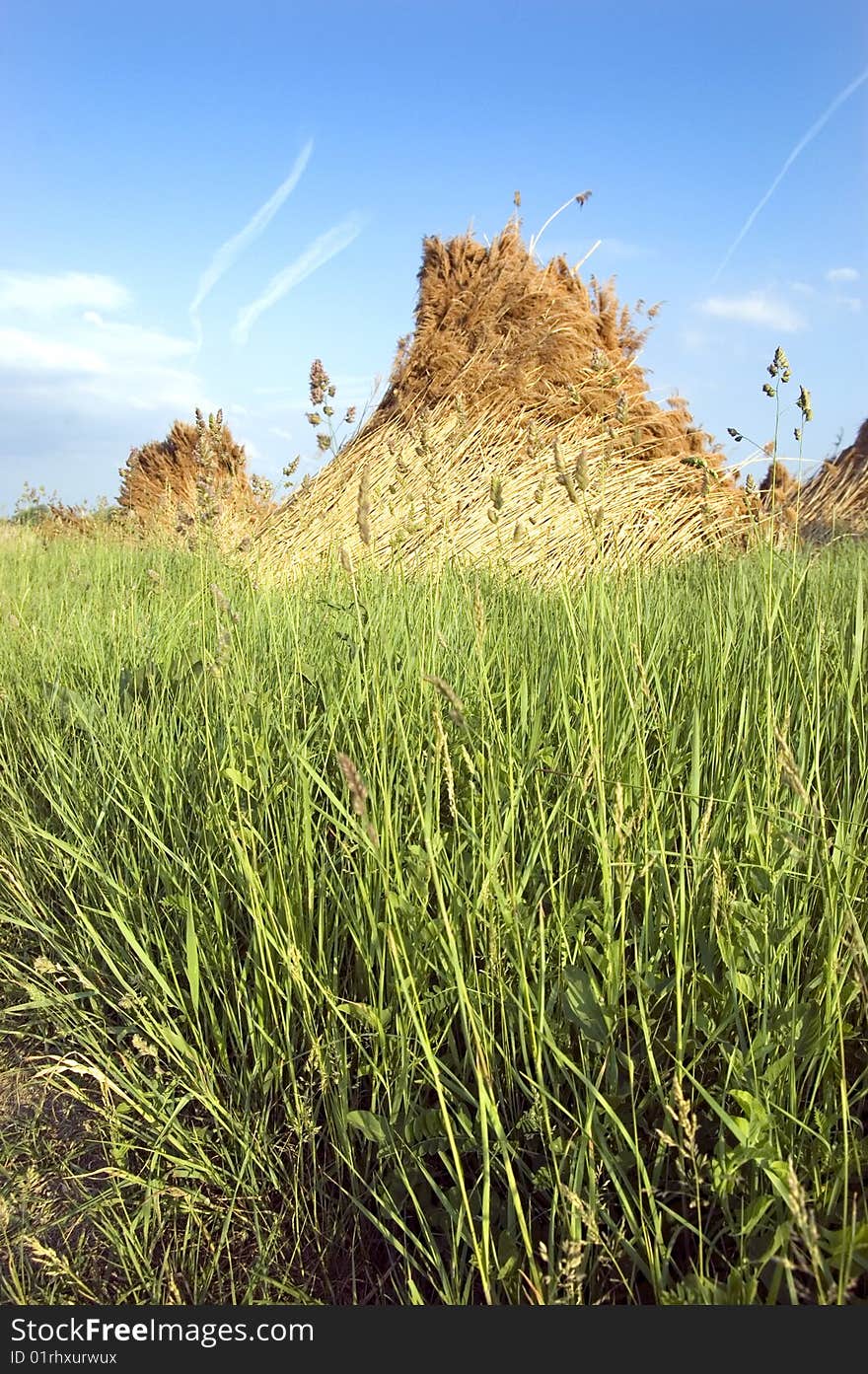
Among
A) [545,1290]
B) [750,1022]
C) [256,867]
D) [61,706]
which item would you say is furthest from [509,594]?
[545,1290]

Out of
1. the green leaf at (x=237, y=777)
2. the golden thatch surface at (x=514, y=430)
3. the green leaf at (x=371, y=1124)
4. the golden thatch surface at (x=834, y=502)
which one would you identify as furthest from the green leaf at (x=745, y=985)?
the golden thatch surface at (x=834, y=502)

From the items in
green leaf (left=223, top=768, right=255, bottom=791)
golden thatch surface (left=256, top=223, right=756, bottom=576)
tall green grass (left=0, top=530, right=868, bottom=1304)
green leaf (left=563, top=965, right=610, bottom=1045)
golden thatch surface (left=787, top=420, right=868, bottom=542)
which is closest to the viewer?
tall green grass (left=0, top=530, right=868, bottom=1304)

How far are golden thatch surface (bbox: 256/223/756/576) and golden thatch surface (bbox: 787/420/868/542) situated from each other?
167 cm

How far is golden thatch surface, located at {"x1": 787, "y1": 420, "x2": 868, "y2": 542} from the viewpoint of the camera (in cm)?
678

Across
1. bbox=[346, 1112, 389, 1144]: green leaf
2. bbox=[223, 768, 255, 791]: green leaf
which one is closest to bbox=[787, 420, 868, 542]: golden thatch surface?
bbox=[223, 768, 255, 791]: green leaf

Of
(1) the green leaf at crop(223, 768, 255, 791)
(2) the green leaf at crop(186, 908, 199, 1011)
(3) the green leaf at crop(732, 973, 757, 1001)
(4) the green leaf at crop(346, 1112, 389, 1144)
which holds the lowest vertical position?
(4) the green leaf at crop(346, 1112, 389, 1144)

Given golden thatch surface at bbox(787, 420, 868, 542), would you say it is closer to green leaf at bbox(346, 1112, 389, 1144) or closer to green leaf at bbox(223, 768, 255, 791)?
green leaf at bbox(223, 768, 255, 791)

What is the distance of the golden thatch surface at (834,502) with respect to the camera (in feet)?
22.2

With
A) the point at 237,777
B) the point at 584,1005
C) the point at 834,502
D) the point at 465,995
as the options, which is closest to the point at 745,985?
the point at 584,1005

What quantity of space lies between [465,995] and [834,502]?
7389mm

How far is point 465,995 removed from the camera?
962 mm

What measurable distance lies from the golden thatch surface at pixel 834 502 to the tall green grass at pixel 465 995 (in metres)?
5.13

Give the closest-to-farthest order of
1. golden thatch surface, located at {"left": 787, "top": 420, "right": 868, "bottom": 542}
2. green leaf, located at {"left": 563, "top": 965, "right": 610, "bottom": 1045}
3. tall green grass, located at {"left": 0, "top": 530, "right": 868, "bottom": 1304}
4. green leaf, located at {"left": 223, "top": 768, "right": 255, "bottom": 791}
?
1. tall green grass, located at {"left": 0, "top": 530, "right": 868, "bottom": 1304}
2. green leaf, located at {"left": 563, "top": 965, "right": 610, "bottom": 1045}
3. green leaf, located at {"left": 223, "top": 768, "right": 255, "bottom": 791}
4. golden thatch surface, located at {"left": 787, "top": 420, "right": 868, "bottom": 542}

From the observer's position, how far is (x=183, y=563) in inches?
204
